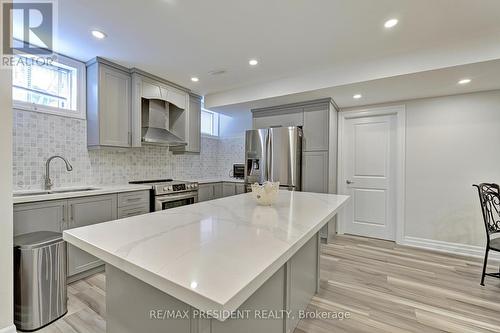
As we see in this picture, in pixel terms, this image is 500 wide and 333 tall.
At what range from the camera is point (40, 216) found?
6.84 ft

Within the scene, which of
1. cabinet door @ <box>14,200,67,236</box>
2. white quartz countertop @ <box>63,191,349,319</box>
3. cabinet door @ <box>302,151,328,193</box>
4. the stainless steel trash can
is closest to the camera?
white quartz countertop @ <box>63,191,349,319</box>

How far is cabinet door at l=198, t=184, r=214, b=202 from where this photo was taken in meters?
3.88

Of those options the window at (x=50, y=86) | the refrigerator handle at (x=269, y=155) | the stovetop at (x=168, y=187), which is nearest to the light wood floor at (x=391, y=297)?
the stovetop at (x=168, y=187)

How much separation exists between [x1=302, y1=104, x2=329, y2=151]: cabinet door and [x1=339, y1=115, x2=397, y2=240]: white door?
2.19 feet

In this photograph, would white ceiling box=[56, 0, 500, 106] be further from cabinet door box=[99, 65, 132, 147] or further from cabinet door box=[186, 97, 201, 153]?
cabinet door box=[186, 97, 201, 153]

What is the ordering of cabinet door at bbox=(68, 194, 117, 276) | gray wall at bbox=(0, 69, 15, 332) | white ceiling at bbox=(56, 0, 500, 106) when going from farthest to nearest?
cabinet door at bbox=(68, 194, 117, 276)
white ceiling at bbox=(56, 0, 500, 106)
gray wall at bbox=(0, 69, 15, 332)

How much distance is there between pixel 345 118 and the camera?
398cm

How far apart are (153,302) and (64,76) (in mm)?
3028

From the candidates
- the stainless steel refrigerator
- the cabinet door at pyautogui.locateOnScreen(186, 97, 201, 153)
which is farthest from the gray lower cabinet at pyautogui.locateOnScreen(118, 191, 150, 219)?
the stainless steel refrigerator

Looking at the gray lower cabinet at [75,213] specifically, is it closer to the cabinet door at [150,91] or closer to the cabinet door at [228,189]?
the cabinet door at [150,91]

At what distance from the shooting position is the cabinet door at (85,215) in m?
2.29

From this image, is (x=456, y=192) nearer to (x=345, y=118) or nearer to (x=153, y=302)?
(x=345, y=118)

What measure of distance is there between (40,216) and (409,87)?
425 centimetres

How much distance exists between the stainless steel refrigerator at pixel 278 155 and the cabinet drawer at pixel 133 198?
1.70m
